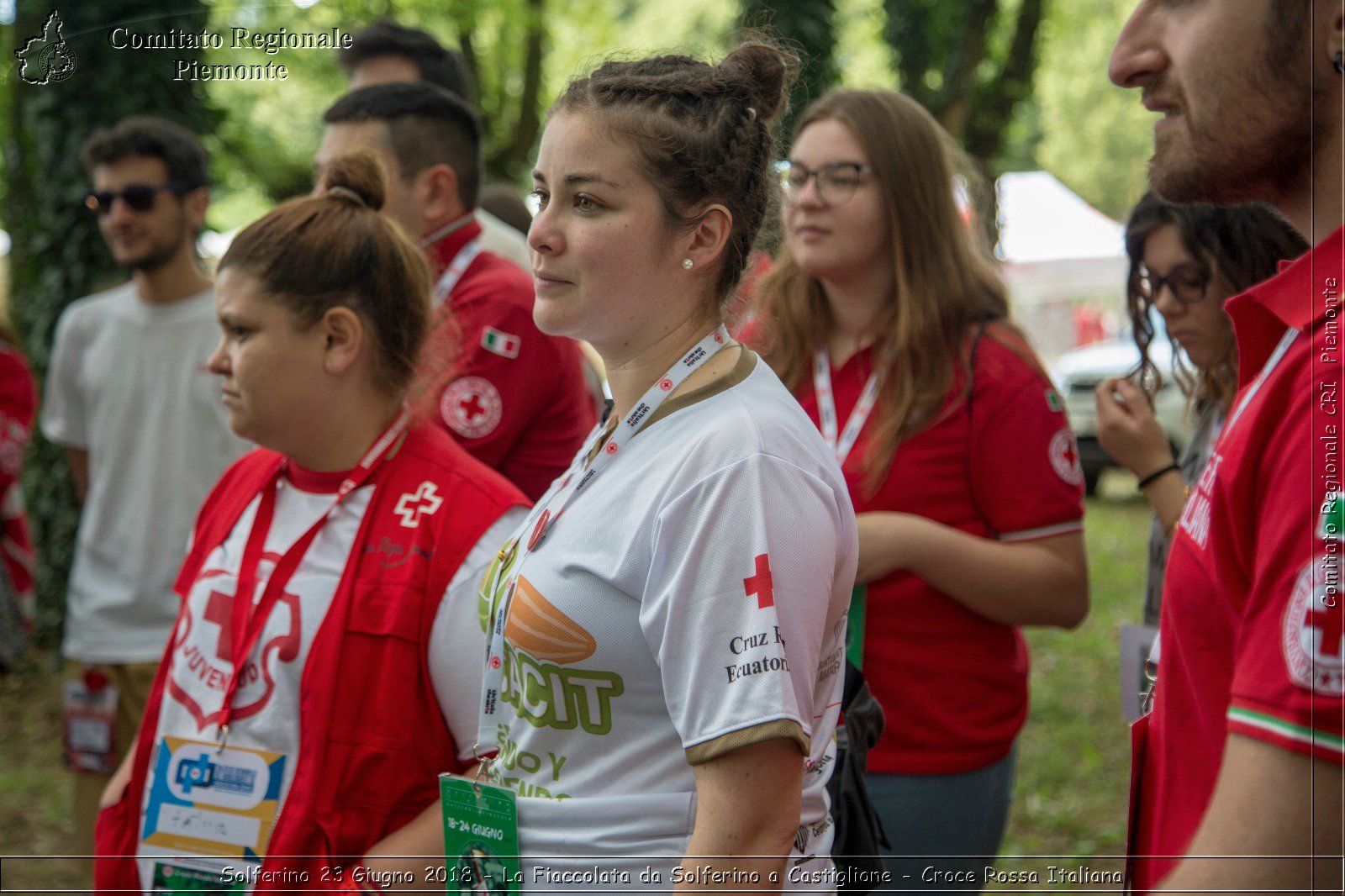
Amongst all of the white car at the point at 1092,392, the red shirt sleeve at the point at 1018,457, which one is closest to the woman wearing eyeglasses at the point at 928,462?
the red shirt sleeve at the point at 1018,457

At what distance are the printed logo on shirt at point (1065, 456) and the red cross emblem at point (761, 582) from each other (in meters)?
1.47

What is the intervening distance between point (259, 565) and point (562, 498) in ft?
2.83

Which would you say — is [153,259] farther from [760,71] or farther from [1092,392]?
[1092,392]

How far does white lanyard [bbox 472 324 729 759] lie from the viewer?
5.78 ft

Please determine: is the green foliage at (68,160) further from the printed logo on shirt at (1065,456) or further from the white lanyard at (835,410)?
the printed logo on shirt at (1065,456)

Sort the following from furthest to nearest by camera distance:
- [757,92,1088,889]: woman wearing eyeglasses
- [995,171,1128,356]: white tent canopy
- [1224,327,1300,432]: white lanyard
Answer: [995,171,1128,356]: white tent canopy < [757,92,1088,889]: woman wearing eyeglasses < [1224,327,1300,432]: white lanyard

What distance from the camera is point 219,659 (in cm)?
230

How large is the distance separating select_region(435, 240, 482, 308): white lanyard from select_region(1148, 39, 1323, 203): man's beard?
2.18 metres

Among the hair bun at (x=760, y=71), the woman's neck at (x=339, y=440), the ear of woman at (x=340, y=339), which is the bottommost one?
the woman's neck at (x=339, y=440)

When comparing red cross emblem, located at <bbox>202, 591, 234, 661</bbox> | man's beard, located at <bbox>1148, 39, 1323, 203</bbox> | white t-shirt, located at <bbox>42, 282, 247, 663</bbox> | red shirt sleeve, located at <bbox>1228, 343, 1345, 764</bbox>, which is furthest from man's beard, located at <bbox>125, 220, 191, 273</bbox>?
red shirt sleeve, located at <bbox>1228, 343, 1345, 764</bbox>

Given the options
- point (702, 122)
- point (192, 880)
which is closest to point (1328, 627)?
point (702, 122)

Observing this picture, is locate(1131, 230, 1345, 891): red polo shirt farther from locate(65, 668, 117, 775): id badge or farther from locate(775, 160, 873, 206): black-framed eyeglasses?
locate(65, 668, 117, 775): id badge

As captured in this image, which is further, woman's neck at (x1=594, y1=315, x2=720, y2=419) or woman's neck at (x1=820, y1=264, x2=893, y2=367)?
woman's neck at (x1=820, y1=264, x2=893, y2=367)

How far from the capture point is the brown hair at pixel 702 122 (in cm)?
176
